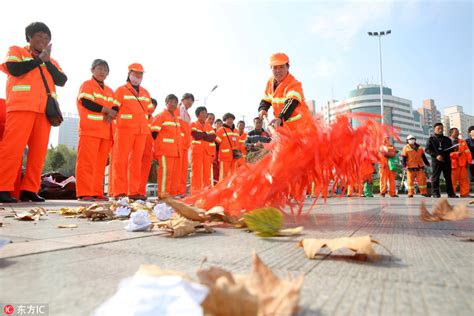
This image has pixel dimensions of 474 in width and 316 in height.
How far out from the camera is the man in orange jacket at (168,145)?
689cm

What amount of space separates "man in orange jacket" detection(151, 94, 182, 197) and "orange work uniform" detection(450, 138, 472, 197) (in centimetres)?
847

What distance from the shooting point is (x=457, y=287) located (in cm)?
81

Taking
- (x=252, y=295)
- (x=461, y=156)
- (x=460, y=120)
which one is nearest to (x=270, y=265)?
(x=252, y=295)

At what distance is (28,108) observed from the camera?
14.5 ft

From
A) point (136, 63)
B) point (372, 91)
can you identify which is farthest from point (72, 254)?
point (372, 91)

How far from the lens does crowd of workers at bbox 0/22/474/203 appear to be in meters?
4.30

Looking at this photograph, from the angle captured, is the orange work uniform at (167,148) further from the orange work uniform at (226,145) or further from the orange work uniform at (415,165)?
the orange work uniform at (415,165)

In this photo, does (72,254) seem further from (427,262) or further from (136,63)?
(136,63)

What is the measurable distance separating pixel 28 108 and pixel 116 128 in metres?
1.71

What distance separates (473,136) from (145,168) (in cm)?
1001

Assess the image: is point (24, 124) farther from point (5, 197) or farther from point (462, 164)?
point (462, 164)

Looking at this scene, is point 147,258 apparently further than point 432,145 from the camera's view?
No

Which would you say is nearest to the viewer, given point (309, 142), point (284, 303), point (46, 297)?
point (284, 303)

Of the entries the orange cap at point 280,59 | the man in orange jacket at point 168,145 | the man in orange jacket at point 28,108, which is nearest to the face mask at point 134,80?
the man in orange jacket at point 168,145
